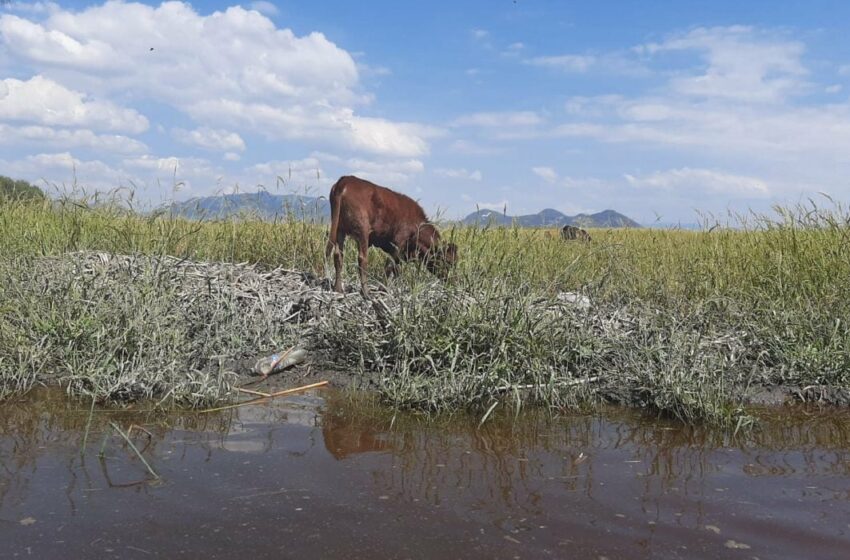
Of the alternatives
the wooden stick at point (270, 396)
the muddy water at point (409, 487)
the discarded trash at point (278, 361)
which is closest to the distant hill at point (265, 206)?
the discarded trash at point (278, 361)

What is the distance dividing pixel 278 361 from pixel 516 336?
5.52 feet

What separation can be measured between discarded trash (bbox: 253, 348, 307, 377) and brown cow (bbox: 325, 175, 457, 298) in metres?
1.29

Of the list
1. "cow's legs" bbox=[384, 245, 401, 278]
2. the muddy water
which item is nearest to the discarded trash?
the muddy water

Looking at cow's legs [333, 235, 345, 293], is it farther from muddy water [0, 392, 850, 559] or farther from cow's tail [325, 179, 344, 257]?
muddy water [0, 392, 850, 559]

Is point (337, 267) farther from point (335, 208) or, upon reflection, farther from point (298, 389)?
point (298, 389)

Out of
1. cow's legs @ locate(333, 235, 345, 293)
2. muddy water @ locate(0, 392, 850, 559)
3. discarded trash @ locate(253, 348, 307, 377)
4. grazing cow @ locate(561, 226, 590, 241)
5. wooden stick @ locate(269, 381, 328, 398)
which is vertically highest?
grazing cow @ locate(561, 226, 590, 241)

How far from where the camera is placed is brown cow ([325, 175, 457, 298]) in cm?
644

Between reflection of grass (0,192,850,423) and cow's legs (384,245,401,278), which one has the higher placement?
cow's legs (384,245,401,278)

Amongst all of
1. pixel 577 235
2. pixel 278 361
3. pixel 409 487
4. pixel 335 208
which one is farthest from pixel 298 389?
pixel 577 235

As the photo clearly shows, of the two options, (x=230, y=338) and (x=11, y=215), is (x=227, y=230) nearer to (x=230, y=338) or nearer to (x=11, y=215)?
(x=11, y=215)

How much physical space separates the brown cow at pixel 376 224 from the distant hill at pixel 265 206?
1005 millimetres

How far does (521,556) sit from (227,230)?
6376 mm

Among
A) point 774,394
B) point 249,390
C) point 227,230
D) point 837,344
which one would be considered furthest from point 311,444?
point 227,230

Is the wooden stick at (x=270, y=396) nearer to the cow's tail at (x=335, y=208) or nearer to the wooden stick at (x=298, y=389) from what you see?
the wooden stick at (x=298, y=389)
